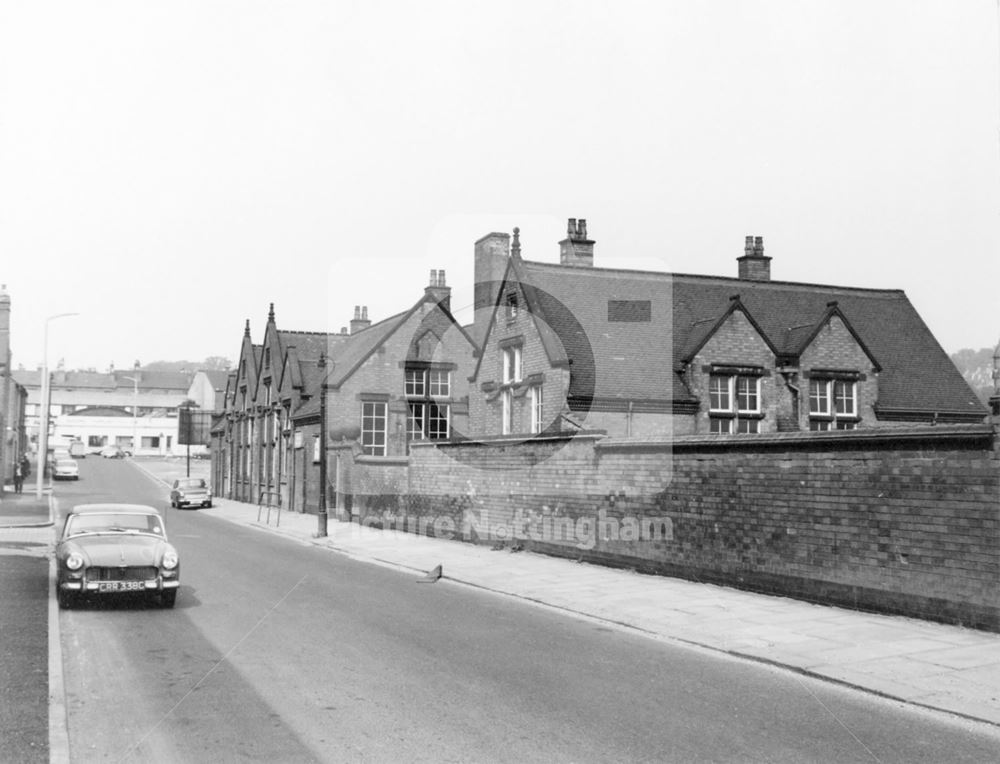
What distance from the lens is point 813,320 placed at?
32.5 m

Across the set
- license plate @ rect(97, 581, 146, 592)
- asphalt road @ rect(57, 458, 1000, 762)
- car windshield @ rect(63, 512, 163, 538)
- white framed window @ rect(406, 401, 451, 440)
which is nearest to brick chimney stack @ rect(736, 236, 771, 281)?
white framed window @ rect(406, 401, 451, 440)

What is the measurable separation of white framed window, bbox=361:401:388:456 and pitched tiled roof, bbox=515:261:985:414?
12.0m

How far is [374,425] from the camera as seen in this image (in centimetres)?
3978

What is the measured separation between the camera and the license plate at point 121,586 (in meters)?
12.9

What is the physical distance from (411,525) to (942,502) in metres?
19.2

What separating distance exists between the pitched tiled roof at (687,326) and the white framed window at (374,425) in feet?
39.5

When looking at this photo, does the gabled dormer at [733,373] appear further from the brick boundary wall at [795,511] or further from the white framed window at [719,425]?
the brick boundary wall at [795,511]

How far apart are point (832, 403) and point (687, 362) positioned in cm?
522

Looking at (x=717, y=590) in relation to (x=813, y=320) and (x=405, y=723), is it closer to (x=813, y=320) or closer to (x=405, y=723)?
(x=405, y=723)

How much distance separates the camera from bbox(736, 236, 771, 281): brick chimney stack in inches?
1471

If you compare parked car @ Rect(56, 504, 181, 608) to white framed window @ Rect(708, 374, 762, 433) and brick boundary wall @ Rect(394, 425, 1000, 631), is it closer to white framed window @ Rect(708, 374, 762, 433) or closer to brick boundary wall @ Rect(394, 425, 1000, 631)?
brick boundary wall @ Rect(394, 425, 1000, 631)

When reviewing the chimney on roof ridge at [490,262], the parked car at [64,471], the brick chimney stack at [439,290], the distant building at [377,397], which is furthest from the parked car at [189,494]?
the parked car at [64,471]

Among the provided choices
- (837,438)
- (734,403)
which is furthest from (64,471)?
(837,438)

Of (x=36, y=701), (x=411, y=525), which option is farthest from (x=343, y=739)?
(x=411, y=525)
